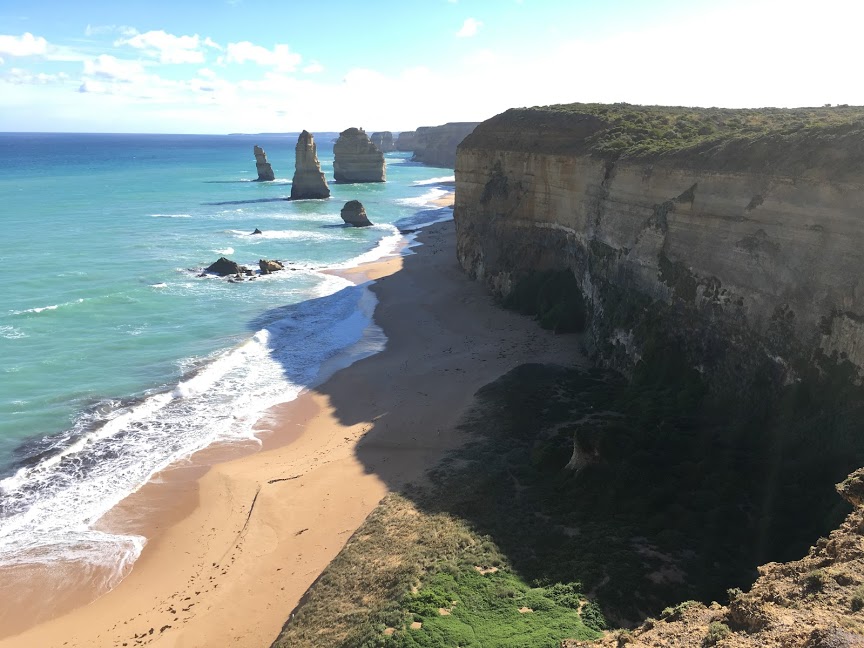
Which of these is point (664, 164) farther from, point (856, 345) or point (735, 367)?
point (856, 345)

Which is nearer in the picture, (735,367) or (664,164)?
(735,367)

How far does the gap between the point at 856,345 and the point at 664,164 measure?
32.6ft

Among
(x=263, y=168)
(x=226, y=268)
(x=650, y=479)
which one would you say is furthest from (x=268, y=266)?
(x=263, y=168)

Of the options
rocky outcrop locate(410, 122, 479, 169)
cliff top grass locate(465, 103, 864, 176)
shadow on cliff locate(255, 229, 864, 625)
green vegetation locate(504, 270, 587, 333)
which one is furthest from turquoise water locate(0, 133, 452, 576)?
rocky outcrop locate(410, 122, 479, 169)

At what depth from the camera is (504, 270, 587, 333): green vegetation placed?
28891 mm

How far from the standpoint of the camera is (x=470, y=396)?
23.2 meters

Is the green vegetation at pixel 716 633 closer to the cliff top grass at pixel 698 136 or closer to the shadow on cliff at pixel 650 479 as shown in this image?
the shadow on cliff at pixel 650 479

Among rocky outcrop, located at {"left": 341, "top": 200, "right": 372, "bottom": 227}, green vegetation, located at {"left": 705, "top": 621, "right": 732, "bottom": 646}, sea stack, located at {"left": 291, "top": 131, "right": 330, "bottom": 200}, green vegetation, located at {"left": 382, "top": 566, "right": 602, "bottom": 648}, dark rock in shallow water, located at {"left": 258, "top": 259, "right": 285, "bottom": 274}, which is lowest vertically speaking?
green vegetation, located at {"left": 382, "top": 566, "right": 602, "bottom": 648}

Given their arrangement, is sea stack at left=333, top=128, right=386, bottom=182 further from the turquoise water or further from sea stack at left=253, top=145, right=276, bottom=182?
the turquoise water

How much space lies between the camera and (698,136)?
26016 mm

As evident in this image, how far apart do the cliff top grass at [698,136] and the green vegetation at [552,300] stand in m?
6.09

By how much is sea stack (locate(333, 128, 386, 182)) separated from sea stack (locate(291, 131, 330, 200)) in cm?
2011

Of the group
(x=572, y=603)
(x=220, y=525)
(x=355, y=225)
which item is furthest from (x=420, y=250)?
(x=572, y=603)

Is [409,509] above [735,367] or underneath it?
underneath
